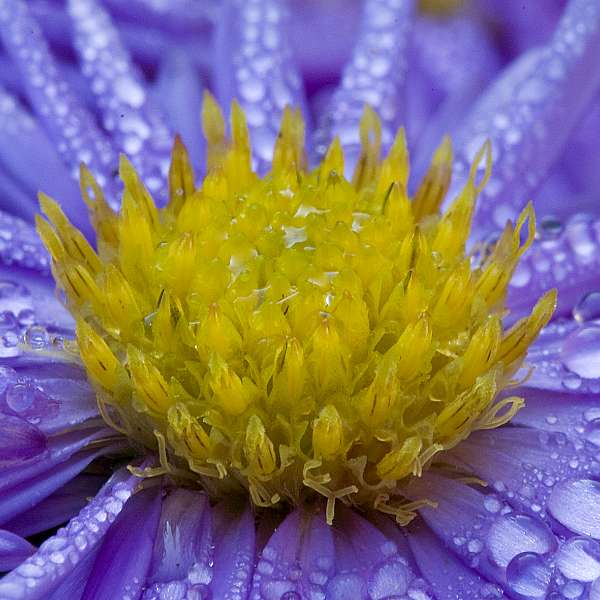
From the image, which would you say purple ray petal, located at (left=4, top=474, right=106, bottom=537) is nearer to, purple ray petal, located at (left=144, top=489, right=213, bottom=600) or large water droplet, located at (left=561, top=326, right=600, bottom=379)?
purple ray petal, located at (left=144, top=489, right=213, bottom=600)

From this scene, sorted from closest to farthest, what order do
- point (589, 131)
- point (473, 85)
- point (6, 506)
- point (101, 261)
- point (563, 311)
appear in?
point (6, 506), point (101, 261), point (563, 311), point (473, 85), point (589, 131)

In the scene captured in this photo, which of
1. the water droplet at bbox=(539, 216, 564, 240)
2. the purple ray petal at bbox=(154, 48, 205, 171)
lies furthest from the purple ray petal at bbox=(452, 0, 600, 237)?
the purple ray petal at bbox=(154, 48, 205, 171)

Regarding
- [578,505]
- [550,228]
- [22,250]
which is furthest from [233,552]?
[550,228]

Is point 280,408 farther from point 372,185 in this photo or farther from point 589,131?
point 589,131

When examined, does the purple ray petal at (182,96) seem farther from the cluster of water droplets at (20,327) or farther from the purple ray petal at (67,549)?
the purple ray petal at (67,549)

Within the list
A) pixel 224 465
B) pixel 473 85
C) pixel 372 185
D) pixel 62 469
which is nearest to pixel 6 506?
pixel 62 469

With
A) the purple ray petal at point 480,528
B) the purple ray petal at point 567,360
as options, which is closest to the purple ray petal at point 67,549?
the purple ray petal at point 480,528
